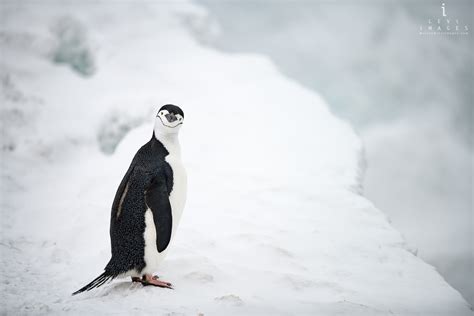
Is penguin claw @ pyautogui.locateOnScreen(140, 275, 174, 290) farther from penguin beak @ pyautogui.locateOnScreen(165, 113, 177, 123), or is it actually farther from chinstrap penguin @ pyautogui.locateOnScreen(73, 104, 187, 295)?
penguin beak @ pyautogui.locateOnScreen(165, 113, 177, 123)

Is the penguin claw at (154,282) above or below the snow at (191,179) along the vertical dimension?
below

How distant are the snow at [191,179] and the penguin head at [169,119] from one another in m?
0.69

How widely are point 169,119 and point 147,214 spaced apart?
1.49 feet

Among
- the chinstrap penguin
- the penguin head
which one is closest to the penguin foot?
the chinstrap penguin

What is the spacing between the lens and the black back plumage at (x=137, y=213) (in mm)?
1989

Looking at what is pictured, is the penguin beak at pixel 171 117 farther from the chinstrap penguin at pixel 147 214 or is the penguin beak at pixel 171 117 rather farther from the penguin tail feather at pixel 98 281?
the penguin tail feather at pixel 98 281

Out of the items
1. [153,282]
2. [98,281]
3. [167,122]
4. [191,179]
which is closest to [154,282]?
[153,282]

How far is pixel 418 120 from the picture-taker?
23.7ft

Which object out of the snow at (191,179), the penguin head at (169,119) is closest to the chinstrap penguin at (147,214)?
the penguin head at (169,119)

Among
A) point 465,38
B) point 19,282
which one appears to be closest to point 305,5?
point 465,38

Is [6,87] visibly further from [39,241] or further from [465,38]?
[465,38]

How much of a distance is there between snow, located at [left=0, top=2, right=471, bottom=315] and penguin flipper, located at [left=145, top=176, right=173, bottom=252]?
240 millimetres

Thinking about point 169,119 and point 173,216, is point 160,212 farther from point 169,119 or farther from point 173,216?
point 169,119

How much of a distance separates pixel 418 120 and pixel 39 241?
20.0 feet
